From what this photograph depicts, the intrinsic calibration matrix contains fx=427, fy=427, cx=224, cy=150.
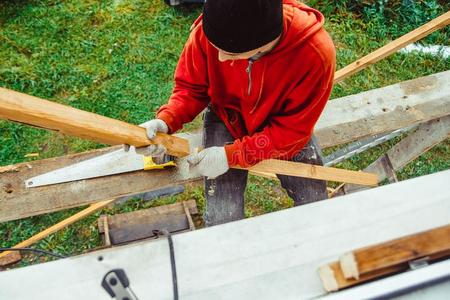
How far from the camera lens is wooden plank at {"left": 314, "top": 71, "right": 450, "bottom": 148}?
9.37 ft

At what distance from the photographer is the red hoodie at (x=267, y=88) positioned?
1.94 metres

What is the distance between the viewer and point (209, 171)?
2.32 metres

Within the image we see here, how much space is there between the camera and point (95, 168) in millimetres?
2549

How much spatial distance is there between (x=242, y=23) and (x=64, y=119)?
737 mm

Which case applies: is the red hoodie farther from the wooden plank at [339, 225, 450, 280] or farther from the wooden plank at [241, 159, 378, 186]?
the wooden plank at [339, 225, 450, 280]

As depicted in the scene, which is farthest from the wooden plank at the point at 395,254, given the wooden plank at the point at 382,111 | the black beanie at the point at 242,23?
the wooden plank at the point at 382,111

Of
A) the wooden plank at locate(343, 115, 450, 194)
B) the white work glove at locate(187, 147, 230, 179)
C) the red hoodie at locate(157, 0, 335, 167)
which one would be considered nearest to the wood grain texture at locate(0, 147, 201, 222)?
the white work glove at locate(187, 147, 230, 179)

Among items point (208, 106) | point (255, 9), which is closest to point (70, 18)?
point (208, 106)

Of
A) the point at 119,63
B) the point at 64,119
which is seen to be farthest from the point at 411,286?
the point at 119,63

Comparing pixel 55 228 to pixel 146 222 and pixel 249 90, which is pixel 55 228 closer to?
pixel 146 222

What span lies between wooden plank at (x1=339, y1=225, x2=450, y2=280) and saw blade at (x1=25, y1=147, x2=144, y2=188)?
1.57 meters

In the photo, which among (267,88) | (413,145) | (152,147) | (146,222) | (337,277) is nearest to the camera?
(337,277)

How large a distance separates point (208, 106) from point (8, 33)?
10.1 feet

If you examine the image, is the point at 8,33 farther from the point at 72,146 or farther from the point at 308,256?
the point at 308,256
